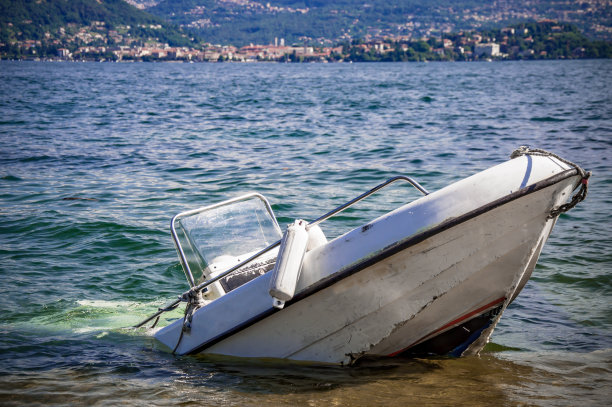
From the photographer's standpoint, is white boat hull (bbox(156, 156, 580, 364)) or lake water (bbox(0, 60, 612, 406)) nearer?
white boat hull (bbox(156, 156, 580, 364))

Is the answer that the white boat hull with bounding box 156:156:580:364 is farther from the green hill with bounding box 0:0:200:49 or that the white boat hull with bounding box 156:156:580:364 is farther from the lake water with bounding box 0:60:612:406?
the green hill with bounding box 0:0:200:49

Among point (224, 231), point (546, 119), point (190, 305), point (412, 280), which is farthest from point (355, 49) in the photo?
point (412, 280)

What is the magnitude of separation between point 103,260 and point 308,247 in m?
4.11

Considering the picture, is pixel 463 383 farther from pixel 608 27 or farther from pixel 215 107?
pixel 608 27

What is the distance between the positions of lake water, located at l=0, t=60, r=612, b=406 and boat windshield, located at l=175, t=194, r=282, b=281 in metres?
0.85

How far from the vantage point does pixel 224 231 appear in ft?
16.8

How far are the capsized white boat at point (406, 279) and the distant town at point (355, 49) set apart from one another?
126372 millimetres

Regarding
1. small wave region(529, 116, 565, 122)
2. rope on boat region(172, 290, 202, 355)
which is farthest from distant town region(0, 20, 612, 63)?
rope on boat region(172, 290, 202, 355)

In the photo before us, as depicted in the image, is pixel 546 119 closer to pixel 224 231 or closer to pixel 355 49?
pixel 224 231

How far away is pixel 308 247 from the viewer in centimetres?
438

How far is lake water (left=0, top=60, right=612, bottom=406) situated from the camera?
4.28 meters

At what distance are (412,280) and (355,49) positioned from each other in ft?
441

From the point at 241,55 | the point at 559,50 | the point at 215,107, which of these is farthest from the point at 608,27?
the point at 215,107

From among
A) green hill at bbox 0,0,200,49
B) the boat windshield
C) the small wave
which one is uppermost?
green hill at bbox 0,0,200,49
